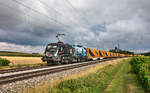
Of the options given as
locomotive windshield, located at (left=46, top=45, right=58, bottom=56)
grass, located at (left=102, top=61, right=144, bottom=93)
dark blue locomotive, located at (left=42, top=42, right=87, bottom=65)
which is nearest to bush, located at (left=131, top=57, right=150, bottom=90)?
grass, located at (left=102, top=61, right=144, bottom=93)

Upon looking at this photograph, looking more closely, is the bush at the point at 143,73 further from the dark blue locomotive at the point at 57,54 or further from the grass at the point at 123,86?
the dark blue locomotive at the point at 57,54

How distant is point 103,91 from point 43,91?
15.2 ft

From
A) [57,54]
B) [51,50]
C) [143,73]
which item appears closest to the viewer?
[143,73]

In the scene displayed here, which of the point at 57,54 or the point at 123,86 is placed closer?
the point at 123,86

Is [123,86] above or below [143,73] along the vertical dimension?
below

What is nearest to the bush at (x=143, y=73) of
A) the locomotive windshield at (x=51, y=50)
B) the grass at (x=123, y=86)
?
the grass at (x=123, y=86)

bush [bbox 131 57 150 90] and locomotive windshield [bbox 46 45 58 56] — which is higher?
locomotive windshield [bbox 46 45 58 56]

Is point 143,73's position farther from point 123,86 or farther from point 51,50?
point 51,50

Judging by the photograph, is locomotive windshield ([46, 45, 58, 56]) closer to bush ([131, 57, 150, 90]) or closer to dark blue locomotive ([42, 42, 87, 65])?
dark blue locomotive ([42, 42, 87, 65])

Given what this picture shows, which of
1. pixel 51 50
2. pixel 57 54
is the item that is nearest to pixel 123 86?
pixel 57 54

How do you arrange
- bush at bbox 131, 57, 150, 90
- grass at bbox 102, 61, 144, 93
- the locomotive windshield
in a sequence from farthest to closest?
1. the locomotive windshield
2. bush at bbox 131, 57, 150, 90
3. grass at bbox 102, 61, 144, 93

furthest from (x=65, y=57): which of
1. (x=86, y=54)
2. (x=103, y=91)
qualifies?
(x=103, y=91)

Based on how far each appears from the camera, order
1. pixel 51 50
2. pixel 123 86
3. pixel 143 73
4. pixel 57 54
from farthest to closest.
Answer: pixel 51 50 → pixel 57 54 → pixel 143 73 → pixel 123 86

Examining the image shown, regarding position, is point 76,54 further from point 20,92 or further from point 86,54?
point 20,92
